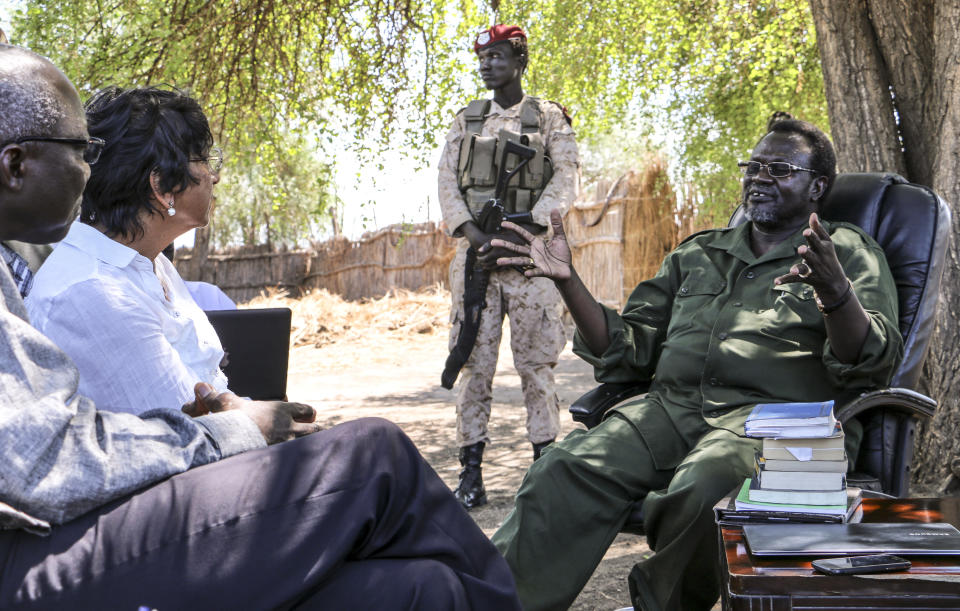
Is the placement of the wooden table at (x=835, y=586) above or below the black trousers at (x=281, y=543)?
below

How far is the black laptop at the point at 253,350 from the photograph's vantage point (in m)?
2.71

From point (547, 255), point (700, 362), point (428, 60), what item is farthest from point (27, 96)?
point (428, 60)

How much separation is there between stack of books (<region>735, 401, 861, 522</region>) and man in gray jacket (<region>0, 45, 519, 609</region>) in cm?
77

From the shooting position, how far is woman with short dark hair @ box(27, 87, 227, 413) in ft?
6.31

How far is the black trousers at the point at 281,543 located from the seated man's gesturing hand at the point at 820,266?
134cm

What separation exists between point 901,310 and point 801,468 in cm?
119

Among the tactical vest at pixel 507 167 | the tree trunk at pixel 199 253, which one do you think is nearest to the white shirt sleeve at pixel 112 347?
the tactical vest at pixel 507 167

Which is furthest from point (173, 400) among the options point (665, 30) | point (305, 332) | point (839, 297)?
point (305, 332)

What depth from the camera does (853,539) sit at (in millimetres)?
1866

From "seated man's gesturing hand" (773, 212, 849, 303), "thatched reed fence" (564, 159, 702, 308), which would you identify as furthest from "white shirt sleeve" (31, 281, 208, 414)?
"thatched reed fence" (564, 159, 702, 308)

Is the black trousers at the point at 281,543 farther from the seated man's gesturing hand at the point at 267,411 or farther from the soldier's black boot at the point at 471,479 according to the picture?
the soldier's black boot at the point at 471,479

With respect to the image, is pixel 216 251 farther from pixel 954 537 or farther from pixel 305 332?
pixel 954 537

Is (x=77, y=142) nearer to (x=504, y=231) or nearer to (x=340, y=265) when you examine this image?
(x=504, y=231)

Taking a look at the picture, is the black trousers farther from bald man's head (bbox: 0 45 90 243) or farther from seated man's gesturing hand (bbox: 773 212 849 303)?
seated man's gesturing hand (bbox: 773 212 849 303)
